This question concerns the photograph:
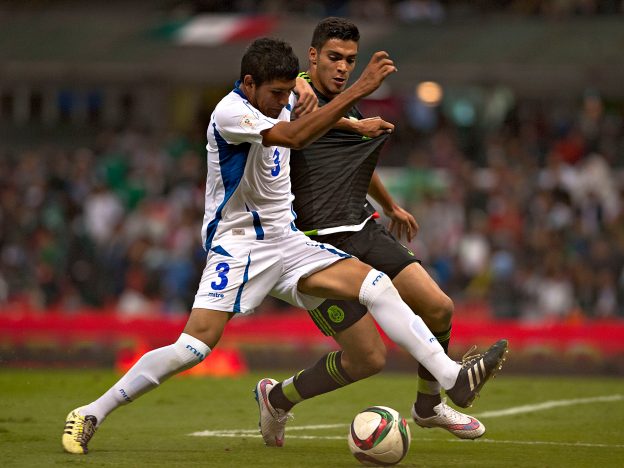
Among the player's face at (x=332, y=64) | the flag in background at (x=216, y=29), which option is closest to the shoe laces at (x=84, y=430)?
the player's face at (x=332, y=64)

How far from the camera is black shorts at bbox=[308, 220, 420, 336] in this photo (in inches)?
315

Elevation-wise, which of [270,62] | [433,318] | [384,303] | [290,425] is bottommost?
[290,425]

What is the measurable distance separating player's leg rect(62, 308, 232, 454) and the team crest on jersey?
3.62ft

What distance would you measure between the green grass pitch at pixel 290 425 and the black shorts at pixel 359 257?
0.82 m

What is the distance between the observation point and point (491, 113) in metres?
25.0

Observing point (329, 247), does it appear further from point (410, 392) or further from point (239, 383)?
point (239, 383)

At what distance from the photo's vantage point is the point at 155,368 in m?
7.56

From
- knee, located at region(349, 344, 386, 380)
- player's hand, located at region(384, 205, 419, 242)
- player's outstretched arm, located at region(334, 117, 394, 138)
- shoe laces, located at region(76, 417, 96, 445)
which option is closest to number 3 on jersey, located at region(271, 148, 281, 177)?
player's outstretched arm, located at region(334, 117, 394, 138)

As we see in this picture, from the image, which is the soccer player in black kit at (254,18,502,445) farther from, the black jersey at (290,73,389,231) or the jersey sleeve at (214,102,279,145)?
the jersey sleeve at (214,102,279,145)

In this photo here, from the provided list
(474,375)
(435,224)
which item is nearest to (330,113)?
(474,375)

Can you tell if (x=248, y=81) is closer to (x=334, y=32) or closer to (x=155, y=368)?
(x=334, y=32)

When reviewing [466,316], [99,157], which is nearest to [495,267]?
[466,316]

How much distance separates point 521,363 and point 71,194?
312 inches

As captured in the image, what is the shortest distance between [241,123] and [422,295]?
1.67m
